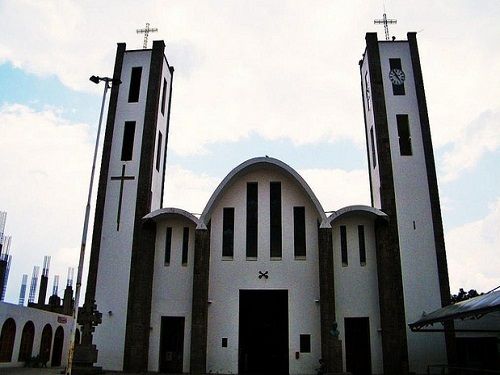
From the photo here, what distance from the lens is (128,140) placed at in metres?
29.6

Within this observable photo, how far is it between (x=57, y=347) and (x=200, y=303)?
690 inches

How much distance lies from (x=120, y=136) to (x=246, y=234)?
32.0ft

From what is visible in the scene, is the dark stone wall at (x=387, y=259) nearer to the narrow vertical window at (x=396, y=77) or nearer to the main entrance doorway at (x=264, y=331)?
the narrow vertical window at (x=396, y=77)

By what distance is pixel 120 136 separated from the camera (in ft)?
97.0

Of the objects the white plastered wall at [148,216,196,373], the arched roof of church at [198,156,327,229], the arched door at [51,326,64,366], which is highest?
the arched roof of church at [198,156,327,229]

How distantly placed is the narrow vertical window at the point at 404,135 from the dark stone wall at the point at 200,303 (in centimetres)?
1230

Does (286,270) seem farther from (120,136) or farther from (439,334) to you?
(120,136)

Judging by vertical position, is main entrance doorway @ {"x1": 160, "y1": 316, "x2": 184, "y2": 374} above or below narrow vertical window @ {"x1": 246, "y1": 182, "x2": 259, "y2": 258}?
below

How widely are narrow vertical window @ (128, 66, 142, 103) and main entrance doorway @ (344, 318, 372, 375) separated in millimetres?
18175

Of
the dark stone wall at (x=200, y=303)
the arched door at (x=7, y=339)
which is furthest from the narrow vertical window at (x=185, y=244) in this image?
the arched door at (x=7, y=339)

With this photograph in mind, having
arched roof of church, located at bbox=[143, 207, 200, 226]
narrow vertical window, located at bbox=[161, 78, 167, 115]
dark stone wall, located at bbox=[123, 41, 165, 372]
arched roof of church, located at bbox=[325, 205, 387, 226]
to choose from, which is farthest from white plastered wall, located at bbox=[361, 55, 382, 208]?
narrow vertical window, located at bbox=[161, 78, 167, 115]

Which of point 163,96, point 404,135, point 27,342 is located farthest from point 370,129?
point 27,342

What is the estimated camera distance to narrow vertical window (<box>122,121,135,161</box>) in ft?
95.9

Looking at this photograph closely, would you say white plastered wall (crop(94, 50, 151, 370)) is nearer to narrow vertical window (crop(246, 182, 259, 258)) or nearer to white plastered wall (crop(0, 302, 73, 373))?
white plastered wall (crop(0, 302, 73, 373))
